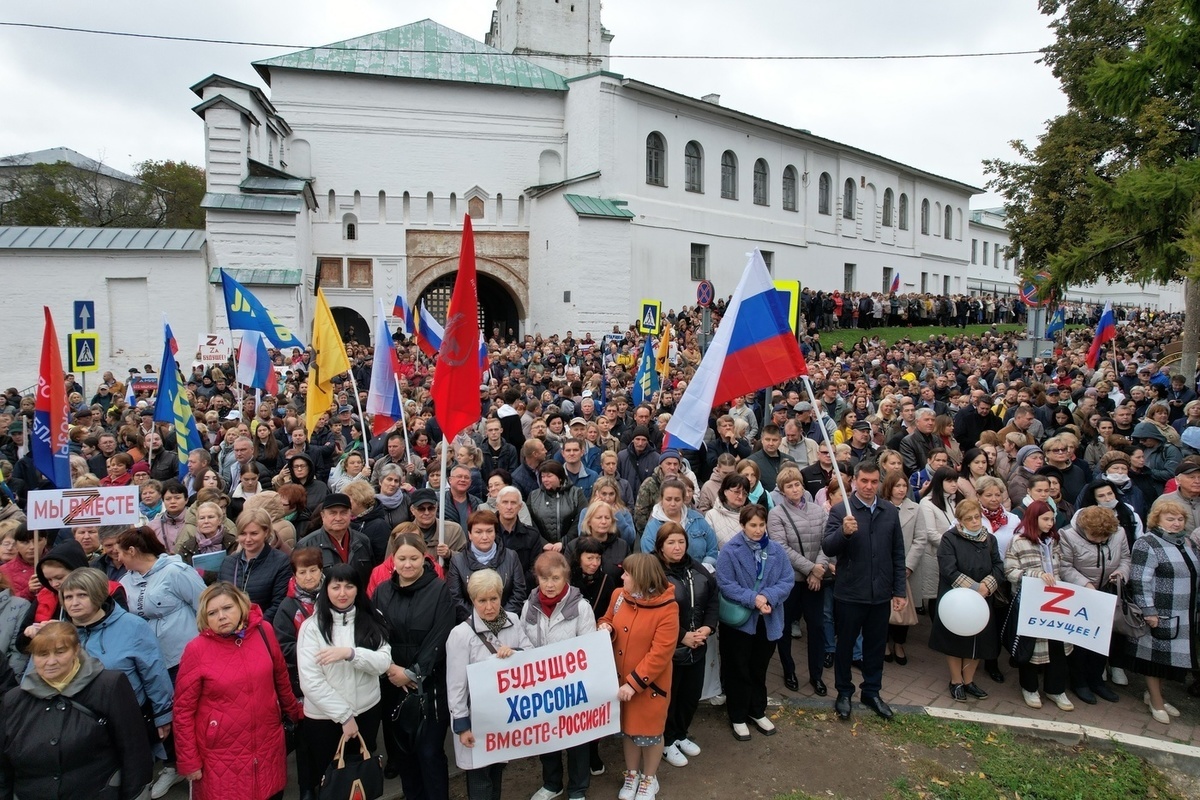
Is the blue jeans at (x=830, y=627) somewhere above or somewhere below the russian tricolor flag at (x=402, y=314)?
below

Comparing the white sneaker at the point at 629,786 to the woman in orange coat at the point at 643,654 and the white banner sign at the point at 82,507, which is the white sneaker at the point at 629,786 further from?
the white banner sign at the point at 82,507

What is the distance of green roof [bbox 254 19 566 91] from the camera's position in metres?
28.7

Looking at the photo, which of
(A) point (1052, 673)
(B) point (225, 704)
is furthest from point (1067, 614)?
(B) point (225, 704)

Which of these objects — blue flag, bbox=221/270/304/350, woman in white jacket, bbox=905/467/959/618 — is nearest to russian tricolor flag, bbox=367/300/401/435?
blue flag, bbox=221/270/304/350

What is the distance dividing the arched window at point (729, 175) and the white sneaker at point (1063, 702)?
30.8m

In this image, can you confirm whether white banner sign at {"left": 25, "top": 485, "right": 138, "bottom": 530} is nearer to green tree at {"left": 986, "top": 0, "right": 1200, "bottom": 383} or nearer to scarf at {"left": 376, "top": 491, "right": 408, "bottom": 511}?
scarf at {"left": 376, "top": 491, "right": 408, "bottom": 511}

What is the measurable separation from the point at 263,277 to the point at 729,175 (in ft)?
69.4

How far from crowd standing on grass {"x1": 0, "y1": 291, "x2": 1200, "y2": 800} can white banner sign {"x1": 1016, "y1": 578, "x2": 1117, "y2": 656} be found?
125 millimetres

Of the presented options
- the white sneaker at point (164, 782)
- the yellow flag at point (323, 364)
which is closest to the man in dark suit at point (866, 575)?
the white sneaker at point (164, 782)

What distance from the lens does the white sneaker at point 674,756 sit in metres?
4.96

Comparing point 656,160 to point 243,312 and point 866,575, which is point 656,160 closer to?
point 243,312

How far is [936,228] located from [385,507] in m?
50.0

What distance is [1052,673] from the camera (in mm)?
5781

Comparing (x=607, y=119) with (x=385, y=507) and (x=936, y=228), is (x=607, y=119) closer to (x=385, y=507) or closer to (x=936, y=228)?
(x=385, y=507)
